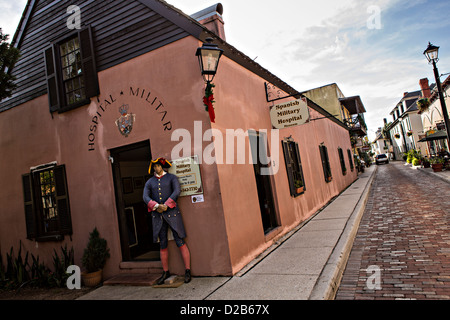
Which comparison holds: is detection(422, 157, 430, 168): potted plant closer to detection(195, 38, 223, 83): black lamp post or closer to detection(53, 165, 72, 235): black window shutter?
detection(195, 38, 223, 83): black lamp post

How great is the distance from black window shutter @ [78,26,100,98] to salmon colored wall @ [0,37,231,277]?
0.53 feet

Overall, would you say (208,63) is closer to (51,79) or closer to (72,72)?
(72,72)

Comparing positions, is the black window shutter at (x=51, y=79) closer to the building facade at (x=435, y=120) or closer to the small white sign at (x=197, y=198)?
the small white sign at (x=197, y=198)

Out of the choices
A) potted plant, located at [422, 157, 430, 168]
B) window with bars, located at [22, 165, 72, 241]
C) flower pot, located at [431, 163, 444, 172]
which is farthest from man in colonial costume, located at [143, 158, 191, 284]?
potted plant, located at [422, 157, 430, 168]

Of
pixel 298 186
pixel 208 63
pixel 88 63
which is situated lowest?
pixel 298 186

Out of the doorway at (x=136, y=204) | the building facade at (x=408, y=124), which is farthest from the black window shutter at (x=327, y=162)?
the building facade at (x=408, y=124)

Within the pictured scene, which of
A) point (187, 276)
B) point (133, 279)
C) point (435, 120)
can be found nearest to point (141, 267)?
point (133, 279)

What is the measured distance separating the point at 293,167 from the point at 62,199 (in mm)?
5925

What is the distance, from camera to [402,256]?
4.36m

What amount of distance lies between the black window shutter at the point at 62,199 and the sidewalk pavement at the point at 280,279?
1759 millimetres

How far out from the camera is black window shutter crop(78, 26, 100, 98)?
18.2 ft

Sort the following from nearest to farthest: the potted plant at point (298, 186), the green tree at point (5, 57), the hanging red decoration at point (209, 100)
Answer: the hanging red decoration at point (209, 100) → the green tree at point (5, 57) → the potted plant at point (298, 186)

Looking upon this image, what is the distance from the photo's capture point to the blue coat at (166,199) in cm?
434
